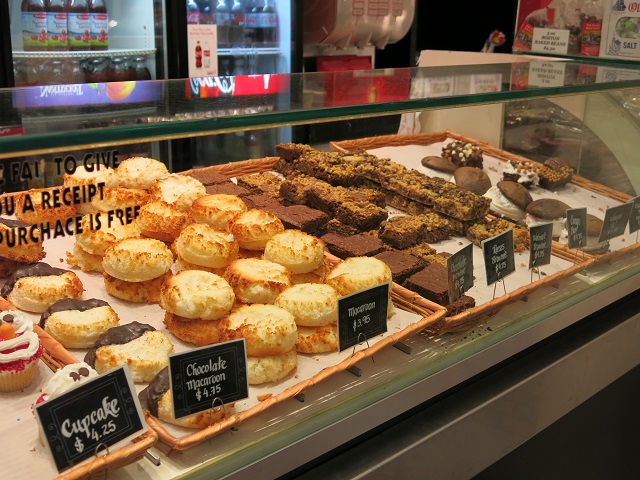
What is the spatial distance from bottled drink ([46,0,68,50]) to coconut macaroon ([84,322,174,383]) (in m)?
2.51

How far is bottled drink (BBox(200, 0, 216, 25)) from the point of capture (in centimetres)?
394

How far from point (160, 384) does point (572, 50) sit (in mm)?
2163

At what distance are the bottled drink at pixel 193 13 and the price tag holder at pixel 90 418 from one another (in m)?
3.17

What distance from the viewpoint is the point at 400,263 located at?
183 cm

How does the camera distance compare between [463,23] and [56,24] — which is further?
[463,23]

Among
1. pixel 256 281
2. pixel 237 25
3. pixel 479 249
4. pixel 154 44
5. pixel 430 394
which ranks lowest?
pixel 430 394

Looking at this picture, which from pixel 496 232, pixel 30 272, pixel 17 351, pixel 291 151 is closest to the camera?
pixel 17 351

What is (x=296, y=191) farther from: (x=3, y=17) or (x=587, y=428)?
(x=3, y=17)

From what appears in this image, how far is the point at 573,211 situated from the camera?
2043mm

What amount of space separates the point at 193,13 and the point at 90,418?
129 inches

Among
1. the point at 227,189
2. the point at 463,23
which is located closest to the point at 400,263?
the point at 227,189

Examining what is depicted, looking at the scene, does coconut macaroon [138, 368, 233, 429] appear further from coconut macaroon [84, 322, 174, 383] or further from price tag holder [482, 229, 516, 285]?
price tag holder [482, 229, 516, 285]

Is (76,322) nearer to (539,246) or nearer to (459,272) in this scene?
(459,272)

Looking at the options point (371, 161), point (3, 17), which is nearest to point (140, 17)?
point (3, 17)
